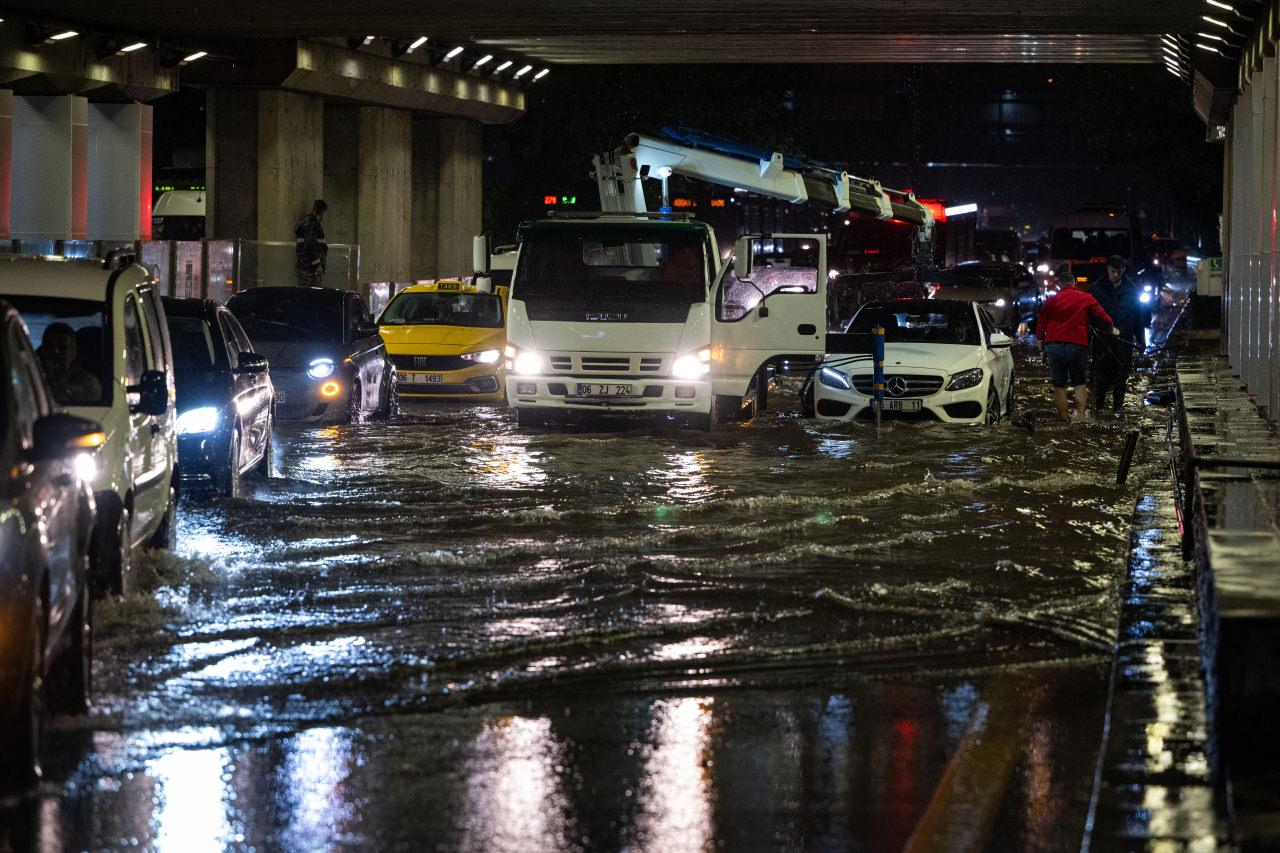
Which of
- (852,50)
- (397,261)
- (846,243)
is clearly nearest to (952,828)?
(852,50)

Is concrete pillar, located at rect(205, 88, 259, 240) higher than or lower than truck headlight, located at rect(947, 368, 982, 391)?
higher

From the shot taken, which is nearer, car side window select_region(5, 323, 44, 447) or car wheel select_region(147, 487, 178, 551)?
car side window select_region(5, 323, 44, 447)

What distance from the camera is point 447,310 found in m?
25.8

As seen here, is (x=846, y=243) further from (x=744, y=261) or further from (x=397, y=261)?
(x=744, y=261)

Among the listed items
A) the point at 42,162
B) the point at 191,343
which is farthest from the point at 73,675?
the point at 42,162

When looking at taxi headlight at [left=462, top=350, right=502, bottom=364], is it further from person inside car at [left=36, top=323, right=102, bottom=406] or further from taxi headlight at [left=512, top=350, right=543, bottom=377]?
person inside car at [left=36, top=323, right=102, bottom=406]

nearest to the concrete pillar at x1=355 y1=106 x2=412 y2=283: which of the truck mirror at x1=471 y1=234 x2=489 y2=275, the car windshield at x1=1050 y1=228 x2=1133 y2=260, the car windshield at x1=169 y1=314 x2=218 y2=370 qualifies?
the truck mirror at x1=471 y1=234 x2=489 y2=275

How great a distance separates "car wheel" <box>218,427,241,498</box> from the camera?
14.1 metres

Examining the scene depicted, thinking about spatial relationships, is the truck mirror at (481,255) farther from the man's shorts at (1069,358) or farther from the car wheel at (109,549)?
the car wheel at (109,549)

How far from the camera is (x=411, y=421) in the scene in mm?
22484

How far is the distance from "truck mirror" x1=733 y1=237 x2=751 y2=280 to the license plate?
5.65 ft

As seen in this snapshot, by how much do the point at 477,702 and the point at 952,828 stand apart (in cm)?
234

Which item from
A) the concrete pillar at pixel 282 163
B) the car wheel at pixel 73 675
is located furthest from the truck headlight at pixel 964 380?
the concrete pillar at pixel 282 163

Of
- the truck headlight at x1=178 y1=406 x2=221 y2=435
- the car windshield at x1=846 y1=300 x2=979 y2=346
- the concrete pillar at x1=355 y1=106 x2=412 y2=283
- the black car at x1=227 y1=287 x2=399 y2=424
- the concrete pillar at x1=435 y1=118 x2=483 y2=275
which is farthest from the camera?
the concrete pillar at x1=435 y1=118 x2=483 y2=275
